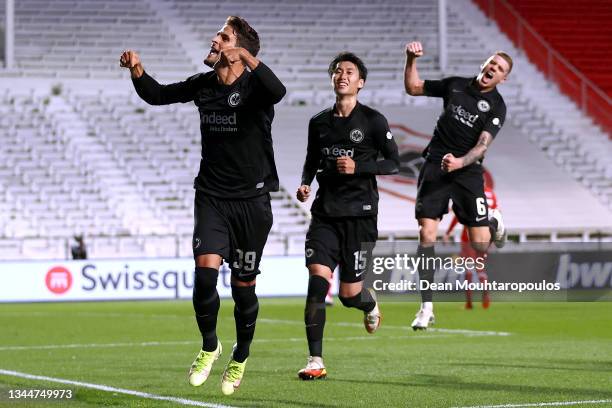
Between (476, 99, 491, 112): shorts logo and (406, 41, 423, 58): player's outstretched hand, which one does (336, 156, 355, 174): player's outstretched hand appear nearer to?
(406, 41, 423, 58): player's outstretched hand

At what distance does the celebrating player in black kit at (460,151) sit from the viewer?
10.2 metres

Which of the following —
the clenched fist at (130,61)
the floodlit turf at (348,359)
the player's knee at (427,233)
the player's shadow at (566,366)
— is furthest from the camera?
the player's knee at (427,233)

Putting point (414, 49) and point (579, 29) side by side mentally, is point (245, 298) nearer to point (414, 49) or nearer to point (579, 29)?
point (414, 49)

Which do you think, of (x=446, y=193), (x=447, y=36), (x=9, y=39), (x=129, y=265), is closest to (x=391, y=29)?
(x=447, y=36)

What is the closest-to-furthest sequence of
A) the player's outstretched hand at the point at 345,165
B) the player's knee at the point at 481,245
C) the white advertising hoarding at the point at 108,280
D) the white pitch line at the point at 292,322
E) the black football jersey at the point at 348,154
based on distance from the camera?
the player's outstretched hand at the point at 345,165 < the black football jersey at the point at 348,154 < the player's knee at the point at 481,245 < the white pitch line at the point at 292,322 < the white advertising hoarding at the point at 108,280

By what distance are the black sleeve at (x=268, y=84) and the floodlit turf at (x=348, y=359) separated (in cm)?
190

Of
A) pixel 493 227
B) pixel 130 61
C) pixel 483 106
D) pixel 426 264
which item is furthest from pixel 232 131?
pixel 493 227

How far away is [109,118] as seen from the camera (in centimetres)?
3281

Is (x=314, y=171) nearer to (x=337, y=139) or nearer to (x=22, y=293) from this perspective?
(x=337, y=139)

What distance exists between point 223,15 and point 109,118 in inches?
248

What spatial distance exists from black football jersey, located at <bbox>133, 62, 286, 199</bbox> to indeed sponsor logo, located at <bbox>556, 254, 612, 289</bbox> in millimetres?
16466

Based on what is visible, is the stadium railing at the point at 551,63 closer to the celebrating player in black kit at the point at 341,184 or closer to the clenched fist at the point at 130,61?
the celebrating player in black kit at the point at 341,184

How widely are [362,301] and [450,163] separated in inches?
51.6

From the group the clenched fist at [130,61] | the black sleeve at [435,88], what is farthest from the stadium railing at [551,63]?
the clenched fist at [130,61]
